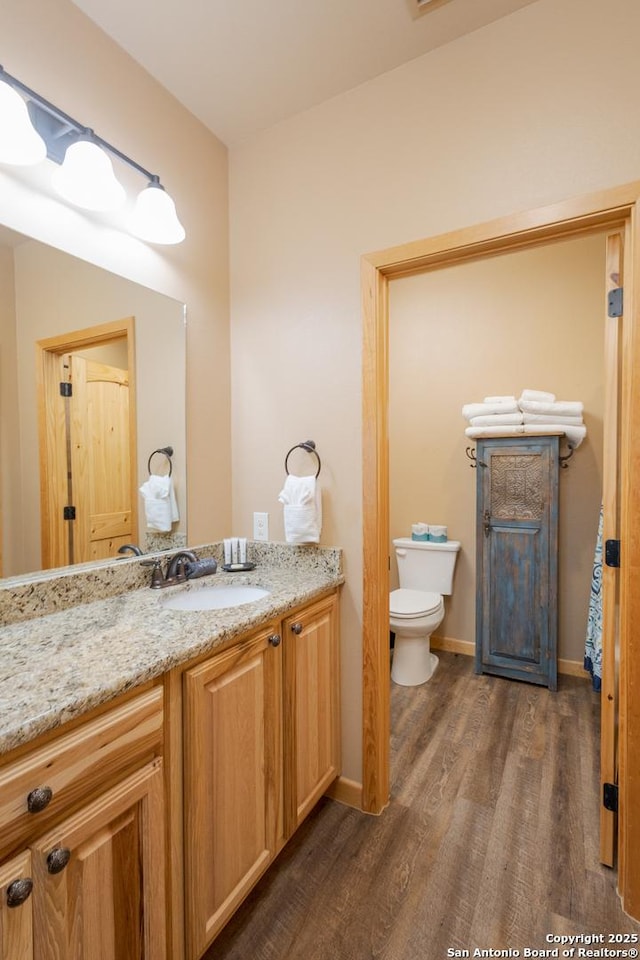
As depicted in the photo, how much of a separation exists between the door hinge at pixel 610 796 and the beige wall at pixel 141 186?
1650mm

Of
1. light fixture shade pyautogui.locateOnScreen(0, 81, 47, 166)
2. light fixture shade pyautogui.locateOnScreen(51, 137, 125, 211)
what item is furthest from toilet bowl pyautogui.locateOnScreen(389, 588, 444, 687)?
light fixture shade pyautogui.locateOnScreen(0, 81, 47, 166)

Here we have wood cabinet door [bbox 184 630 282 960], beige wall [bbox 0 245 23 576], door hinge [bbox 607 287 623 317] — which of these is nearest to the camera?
wood cabinet door [bbox 184 630 282 960]

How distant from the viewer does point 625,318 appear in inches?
50.0

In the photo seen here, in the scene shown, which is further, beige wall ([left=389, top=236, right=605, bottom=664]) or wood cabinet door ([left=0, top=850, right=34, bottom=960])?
beige wall ([left=389, top=236, right=605, bottom=664])

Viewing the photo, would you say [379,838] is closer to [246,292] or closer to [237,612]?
[237,612]

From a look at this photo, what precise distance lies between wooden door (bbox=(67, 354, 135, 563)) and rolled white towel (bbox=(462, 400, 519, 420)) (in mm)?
2048

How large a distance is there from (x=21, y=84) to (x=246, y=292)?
94cm

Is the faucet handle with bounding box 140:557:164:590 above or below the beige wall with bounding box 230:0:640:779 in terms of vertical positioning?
below

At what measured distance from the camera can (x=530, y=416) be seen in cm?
255

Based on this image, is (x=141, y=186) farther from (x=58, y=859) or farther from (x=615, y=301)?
(x=58, y=859)

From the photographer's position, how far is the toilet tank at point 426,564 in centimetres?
294

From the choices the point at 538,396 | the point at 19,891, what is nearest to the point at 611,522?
the point at 538,396

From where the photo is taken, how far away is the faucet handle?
4.92 feet

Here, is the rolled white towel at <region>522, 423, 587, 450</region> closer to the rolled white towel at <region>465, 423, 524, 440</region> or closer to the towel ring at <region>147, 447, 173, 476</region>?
the rolled white towel at <region>465, 423, 524, 440</region>
